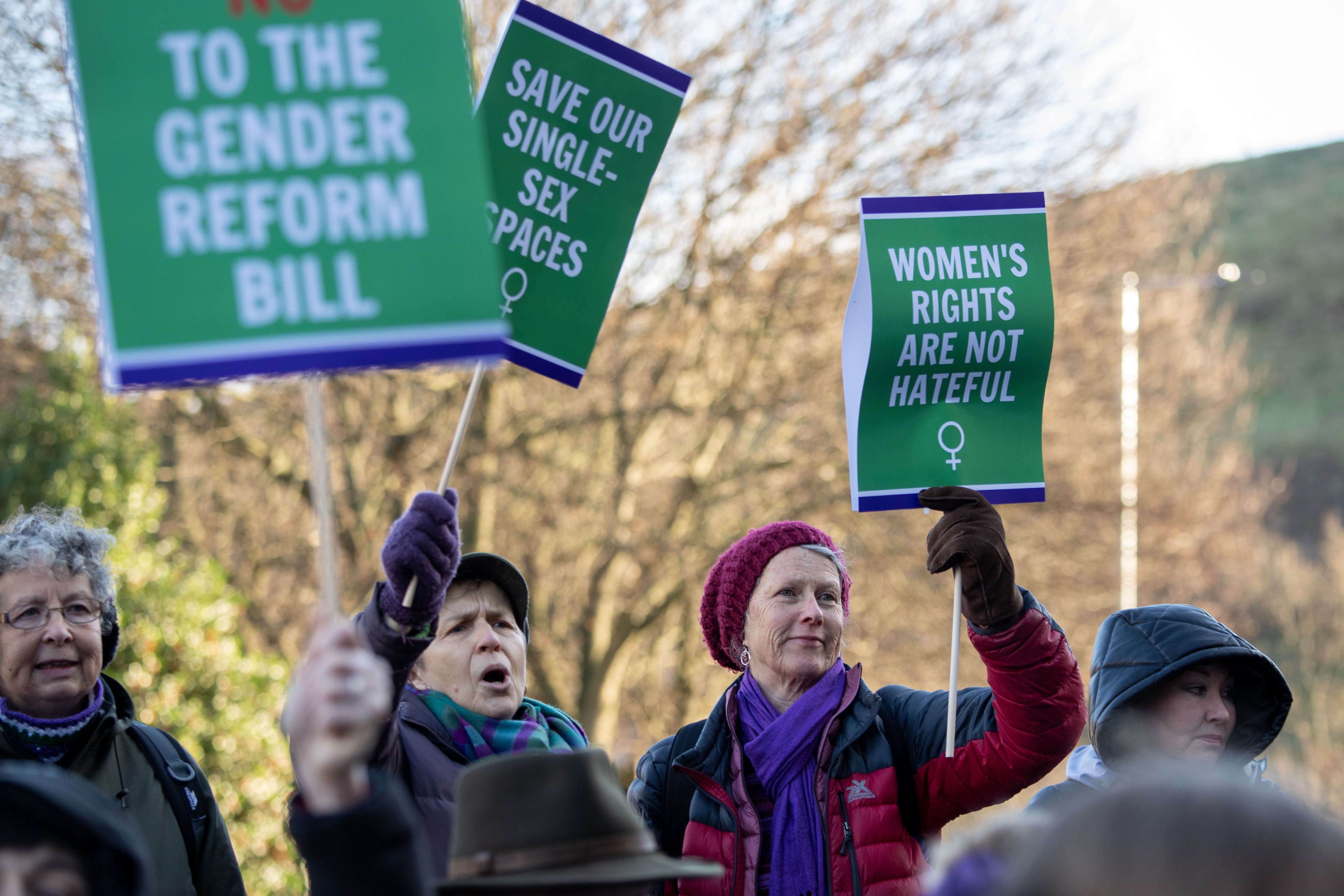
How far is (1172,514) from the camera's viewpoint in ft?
43.2

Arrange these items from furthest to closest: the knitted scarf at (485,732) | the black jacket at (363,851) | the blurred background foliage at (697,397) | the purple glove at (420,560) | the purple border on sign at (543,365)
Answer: the blurred background foliage at (697,397) < the purple border on sign at (543,365) < the knitted scarf at (485,732) < the purple glove at (420,560) < the black jacket at (363,851)

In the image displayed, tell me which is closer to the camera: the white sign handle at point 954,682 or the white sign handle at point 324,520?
the white sign handle at point 324,520

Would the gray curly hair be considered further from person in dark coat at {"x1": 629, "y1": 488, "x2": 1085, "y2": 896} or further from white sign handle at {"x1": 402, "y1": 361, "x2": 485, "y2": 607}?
person in dark coat at {"x1": 629, "y1": 488, "x2": 1085, "y2": 896}

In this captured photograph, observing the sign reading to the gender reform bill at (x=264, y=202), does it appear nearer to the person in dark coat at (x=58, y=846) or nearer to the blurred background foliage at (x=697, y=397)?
the person in dark coat at (x=58, y=846)

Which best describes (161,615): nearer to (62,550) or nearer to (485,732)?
(62,550)

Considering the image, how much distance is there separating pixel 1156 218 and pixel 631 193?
10.4m

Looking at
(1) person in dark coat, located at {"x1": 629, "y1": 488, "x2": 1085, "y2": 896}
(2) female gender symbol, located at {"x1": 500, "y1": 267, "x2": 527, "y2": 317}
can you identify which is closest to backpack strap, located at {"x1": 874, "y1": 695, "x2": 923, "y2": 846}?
(1) person in dark coat, located at {"x1": 629, "y1": 488, "x2": 1085, "y2": 896}

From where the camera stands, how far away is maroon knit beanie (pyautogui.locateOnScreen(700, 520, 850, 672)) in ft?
10.6

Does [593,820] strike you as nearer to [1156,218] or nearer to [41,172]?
[41,172]

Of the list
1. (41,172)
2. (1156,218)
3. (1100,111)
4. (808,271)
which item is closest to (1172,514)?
(1156,218)

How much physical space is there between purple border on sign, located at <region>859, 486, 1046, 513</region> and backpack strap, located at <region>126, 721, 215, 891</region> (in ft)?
5.54

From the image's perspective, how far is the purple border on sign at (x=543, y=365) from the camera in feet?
10.1

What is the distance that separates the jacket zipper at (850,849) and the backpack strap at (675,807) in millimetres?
349

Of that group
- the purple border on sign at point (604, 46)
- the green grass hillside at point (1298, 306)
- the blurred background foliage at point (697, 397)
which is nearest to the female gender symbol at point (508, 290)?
the purple border on sign at point (604, 46)
